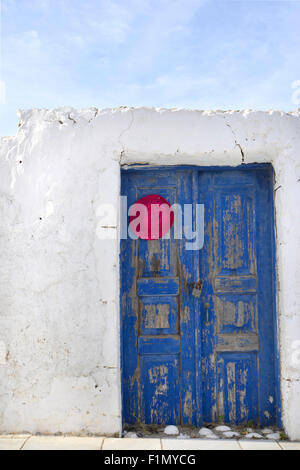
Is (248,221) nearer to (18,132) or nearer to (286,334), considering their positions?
(286,334)

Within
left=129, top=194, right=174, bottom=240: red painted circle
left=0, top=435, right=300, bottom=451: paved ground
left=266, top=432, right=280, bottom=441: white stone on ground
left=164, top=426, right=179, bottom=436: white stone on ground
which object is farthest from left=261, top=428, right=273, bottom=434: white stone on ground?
left=129, top=194, right=174, bottom=240: red painted circle

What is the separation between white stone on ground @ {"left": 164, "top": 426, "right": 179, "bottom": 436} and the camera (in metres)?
2.89

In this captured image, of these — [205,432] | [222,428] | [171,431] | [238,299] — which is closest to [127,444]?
[171,431]

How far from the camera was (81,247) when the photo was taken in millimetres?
2904

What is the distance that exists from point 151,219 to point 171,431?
162 cm

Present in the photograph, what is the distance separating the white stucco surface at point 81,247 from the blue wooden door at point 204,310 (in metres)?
0.19

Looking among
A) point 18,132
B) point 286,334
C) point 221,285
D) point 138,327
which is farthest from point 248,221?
point 18,132

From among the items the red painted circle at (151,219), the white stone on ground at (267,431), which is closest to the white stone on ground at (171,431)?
the white stone on ground at (267,431)

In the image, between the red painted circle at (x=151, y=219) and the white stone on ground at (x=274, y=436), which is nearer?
the white stone on ground at (x=274, y=436)

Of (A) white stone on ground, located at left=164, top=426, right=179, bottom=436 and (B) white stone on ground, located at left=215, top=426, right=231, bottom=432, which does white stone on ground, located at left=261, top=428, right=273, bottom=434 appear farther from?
(A) white stone on ground, located at left=164, top=426, right=179, bottom=436

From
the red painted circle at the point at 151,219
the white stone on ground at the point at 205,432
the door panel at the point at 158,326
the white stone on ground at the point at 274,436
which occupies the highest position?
the red painted circle at the point at 151,219

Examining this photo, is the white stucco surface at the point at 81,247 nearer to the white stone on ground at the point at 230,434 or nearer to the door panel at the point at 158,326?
the door panel at the point at 158,326

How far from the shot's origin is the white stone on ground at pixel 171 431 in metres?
2.89

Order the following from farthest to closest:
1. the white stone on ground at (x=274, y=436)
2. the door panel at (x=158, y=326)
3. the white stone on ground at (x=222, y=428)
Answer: the door panel at (x=158, y=326) → the white stone on ground at (x=222, y=428) → the white stone on ground at (x=274, y=436)
